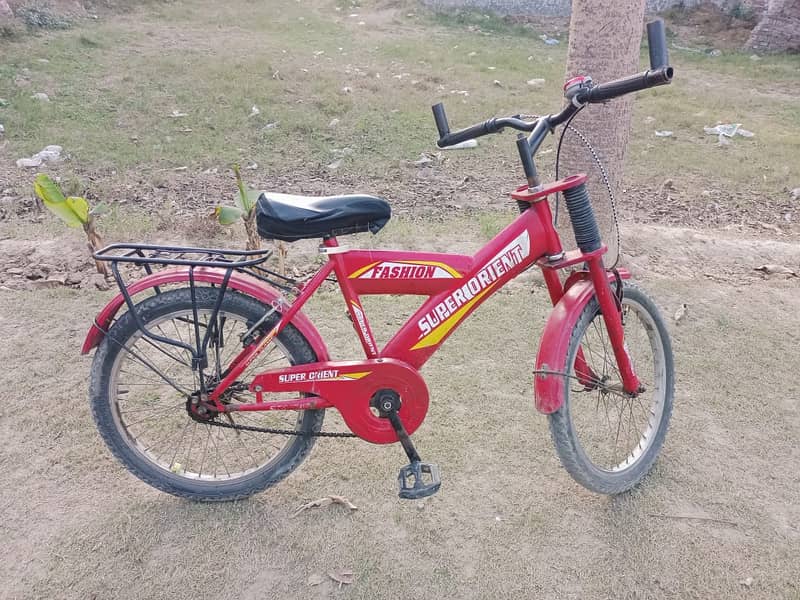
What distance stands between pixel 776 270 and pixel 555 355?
Answer: 2.97m

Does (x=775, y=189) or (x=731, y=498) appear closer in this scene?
(x=731, y=498)

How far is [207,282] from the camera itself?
2.22 m

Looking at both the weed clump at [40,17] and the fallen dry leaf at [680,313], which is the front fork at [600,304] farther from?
the weed clump at [40,17]

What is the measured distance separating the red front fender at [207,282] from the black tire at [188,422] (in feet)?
0.09

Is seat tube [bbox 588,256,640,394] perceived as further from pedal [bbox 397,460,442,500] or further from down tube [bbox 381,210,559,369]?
pedal [bbox 397,460,442,500]

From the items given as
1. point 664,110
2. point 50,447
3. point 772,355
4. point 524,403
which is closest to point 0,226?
point 50,447

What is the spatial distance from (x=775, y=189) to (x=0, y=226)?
6.56 m

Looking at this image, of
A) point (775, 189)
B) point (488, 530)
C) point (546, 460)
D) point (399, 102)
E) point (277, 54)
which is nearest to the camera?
point (488, 530)

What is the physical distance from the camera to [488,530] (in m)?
2.41

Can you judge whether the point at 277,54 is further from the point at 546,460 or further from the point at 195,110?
the point at 546,460

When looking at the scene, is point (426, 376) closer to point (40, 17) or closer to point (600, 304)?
point (600, 304)

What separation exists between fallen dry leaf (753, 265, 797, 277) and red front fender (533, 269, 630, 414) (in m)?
2.76

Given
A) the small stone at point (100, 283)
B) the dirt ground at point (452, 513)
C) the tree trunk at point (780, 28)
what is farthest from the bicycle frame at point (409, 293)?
the tree trunk at point (780, 28)

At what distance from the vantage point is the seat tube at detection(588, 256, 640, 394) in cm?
228
